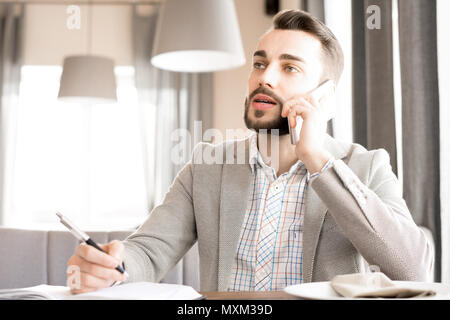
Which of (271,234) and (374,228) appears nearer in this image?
(374,228)

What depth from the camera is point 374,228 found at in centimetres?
102

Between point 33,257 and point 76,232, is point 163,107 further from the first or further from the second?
point 76,232

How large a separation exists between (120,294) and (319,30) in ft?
3.19

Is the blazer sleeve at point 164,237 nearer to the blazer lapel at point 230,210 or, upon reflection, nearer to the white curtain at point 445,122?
the blazer lapel at point 230,210

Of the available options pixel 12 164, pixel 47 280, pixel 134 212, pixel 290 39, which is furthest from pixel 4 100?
pixel 290 39

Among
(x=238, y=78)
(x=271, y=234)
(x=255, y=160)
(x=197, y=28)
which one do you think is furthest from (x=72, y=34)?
(x=271, y=234)

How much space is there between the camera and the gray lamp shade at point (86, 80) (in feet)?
10.1

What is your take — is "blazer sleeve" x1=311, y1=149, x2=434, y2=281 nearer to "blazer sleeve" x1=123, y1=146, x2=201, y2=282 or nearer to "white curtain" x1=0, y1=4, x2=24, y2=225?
"blazer sleeve" x1=123, y1=146, x2=201, y2=282

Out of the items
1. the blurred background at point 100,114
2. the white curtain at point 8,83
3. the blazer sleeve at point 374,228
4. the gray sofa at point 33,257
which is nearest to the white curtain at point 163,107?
the blurred background at point 100,114

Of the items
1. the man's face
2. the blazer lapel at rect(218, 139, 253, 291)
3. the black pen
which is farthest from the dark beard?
the black pen

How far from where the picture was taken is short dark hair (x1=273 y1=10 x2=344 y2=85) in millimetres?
1450

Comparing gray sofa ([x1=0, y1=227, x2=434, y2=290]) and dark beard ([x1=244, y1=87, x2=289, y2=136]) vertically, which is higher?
dark beard ([x1=244, y1=87, x2=289, y2=136])

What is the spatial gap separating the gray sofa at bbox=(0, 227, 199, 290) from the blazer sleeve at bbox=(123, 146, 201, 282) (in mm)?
466
